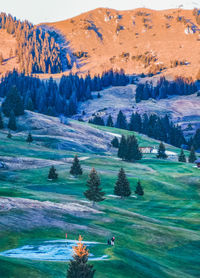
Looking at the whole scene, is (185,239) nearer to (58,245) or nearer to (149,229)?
(149,229)

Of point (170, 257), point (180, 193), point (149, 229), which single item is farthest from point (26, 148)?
point (170, 257)

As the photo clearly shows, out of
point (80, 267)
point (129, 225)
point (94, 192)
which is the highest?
point (80, 267)

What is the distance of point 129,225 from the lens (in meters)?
50.3

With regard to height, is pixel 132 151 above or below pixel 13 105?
below

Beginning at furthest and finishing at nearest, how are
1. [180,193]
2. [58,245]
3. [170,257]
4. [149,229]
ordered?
[180,193] < [149,229] < [170,257] < [58,245]

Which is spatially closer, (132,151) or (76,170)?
(76,170)

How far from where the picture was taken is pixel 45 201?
53.2 m

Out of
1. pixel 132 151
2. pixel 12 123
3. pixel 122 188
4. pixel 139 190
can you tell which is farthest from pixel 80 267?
pixel 12 123

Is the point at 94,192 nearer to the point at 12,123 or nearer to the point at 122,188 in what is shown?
the point at 122,188

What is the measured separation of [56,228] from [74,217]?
655 centimetres

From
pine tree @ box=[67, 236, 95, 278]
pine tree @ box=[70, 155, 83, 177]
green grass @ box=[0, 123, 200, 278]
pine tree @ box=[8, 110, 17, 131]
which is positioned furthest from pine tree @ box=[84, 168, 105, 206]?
pine tree @ box=[8, 110, 17, 131]

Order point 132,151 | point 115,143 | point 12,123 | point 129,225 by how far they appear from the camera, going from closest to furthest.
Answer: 1. point 129,225
2. point 132,151
3. point 12,123
4. point 115,143

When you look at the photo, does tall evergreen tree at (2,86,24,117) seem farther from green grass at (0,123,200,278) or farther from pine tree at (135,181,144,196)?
pine tree at (135,181,144,196)

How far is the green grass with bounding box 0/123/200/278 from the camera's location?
1273 inches
